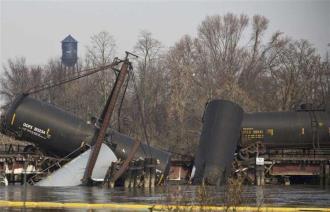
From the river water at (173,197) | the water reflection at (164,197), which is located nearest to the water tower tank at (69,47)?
the water reflection at (164,197)

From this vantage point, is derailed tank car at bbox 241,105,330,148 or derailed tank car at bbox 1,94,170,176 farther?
derailed tank car at bbox 241,105,330,148

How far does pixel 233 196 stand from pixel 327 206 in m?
7.80

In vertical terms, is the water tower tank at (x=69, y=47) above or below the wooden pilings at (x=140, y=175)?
above

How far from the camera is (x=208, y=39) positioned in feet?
280

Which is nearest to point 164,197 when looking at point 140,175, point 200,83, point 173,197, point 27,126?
point 173,197

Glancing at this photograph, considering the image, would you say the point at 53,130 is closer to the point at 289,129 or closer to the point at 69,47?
the point at 289,129

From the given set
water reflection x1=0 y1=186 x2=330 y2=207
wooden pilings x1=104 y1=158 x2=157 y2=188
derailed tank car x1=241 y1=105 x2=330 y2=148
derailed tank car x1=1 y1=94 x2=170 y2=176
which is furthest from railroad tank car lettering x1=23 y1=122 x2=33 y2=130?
derailed tank car x1=241 y1=105 x2=330 y2=148

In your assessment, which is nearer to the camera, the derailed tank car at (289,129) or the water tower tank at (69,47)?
the derailed tank car at (289,129)

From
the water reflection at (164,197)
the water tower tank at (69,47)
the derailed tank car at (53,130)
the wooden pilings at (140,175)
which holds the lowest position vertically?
the water reflection at (164,197)

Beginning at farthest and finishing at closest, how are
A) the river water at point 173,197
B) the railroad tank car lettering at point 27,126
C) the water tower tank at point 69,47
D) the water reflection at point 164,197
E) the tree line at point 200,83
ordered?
the water tower tank at point 69,47 < the tree line at point 200,83 < the railroad tank car lettering at point 27,126 < the water reflection at point 164,197 < the river water at point 173,197

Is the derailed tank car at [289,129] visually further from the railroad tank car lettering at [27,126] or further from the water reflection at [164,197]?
the railroad tank car lettering at [27,126]

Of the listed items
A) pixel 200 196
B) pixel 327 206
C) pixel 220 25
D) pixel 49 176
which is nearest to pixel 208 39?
pixel 220 25

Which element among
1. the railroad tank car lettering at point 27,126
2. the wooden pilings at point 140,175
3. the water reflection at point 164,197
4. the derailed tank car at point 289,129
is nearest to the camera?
the water reflection at point 164,197

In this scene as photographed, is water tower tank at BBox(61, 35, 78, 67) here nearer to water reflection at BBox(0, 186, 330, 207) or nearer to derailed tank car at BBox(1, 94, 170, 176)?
derailed tank car at BBox(1, 94, 170, 176)
